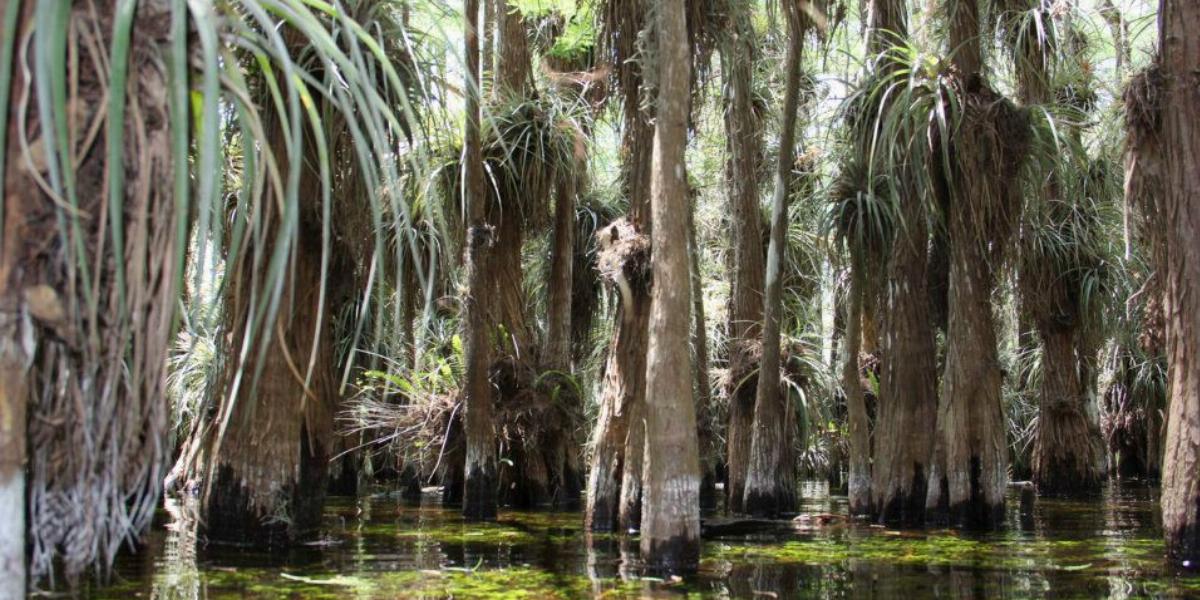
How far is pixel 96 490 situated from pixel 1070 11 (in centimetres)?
1397

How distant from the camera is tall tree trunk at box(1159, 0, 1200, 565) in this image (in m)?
8.45

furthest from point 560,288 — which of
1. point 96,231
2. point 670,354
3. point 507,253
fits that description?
point 96,231

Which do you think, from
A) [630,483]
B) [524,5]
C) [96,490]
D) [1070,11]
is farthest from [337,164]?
[1070,11]

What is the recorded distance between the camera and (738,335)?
16328 millimetres

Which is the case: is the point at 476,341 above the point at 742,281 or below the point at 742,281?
below

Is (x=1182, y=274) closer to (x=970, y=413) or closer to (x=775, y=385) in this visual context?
(x=970, y=413)

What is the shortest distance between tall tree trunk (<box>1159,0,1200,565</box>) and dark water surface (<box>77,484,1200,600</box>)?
0.50 meters

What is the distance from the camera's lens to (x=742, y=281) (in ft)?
52.1

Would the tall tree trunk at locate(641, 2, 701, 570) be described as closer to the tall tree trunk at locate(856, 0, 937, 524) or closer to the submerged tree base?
the tall tree trunk at locate(856, 0, 937, 524)

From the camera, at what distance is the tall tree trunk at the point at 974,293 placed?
1198 cm

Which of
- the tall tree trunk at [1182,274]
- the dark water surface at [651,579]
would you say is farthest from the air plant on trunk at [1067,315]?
the tall tree trunk at [1182,274]

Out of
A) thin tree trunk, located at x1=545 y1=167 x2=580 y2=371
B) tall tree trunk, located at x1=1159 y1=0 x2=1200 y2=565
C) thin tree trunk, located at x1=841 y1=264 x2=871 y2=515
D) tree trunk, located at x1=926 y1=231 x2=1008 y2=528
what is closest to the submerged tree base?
thin tree trunk, located at x1=545 y1=167 x2=580 y2=371

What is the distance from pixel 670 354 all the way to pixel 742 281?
292 inches

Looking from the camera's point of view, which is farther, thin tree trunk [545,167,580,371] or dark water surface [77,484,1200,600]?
thin tree trunk [545,167,580,371]
